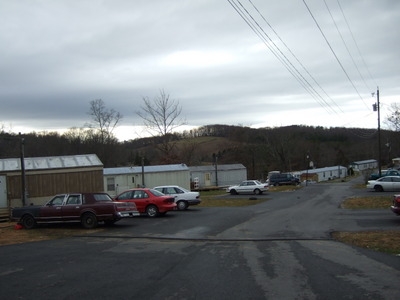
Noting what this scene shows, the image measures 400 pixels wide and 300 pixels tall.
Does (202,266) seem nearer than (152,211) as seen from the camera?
Yes

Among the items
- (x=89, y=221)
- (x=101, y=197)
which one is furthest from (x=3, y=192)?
(x=89, y=221)

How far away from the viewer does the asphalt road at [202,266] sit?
23.1 feet

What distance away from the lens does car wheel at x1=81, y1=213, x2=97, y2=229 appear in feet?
59.0

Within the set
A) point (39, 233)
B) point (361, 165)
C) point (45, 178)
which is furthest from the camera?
point (361, 165)

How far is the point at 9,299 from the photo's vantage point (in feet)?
22.5

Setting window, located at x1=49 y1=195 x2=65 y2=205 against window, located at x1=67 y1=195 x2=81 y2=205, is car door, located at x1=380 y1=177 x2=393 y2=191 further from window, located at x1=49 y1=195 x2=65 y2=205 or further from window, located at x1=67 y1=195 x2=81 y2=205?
window, located at x1=49 y1=195 x2=65 y2=205

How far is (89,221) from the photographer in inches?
711

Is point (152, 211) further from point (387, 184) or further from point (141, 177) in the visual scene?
point (387, 184)

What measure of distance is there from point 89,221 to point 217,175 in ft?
173

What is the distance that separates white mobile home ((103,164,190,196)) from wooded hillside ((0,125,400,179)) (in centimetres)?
221

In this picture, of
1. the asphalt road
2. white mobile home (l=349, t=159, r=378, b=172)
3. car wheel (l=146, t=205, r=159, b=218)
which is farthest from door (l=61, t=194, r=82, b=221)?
white mobile home (l=349, t=159, r=378, b=172)

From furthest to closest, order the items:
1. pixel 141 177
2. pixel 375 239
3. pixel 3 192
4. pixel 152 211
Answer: pixel 141 177 → pixel 3 192 → pixel 152 211 → pixel 375 239

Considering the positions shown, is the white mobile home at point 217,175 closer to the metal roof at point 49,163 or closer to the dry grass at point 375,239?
the metal roof at point 49,163

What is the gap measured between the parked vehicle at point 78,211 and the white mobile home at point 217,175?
164 feet
